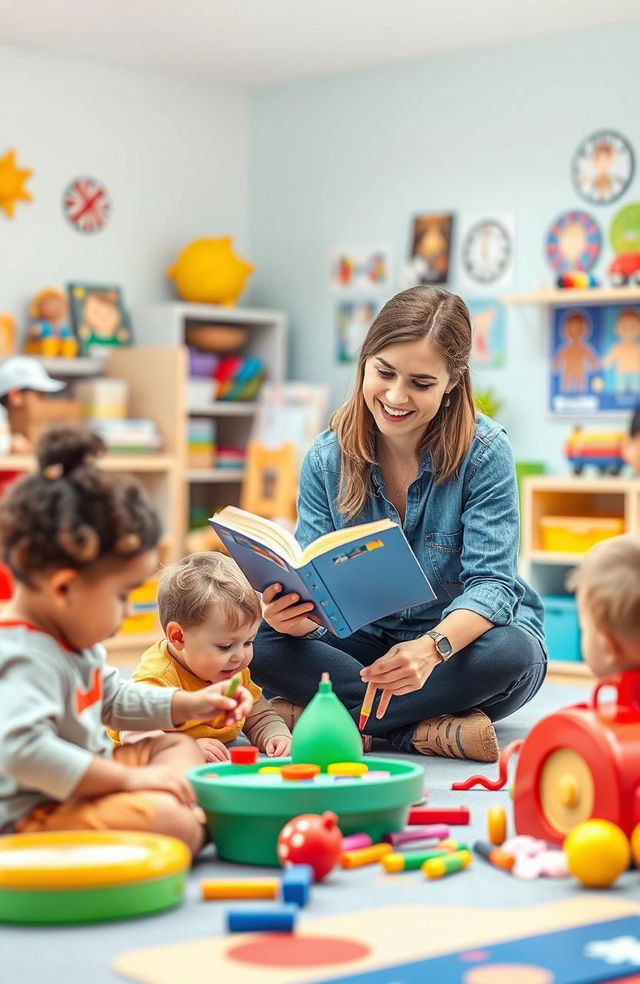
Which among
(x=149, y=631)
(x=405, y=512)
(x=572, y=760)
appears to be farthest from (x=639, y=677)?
(x=149, y=631)

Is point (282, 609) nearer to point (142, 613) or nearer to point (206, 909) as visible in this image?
point (206, 909)

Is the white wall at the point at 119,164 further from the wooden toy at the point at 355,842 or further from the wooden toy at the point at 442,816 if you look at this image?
the wooden toy at the point at 355,842

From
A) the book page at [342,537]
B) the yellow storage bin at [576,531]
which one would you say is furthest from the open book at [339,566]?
the yellow storage bin at [576,531]

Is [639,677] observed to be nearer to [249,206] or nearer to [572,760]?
[572,760]

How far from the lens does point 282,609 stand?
223 cm

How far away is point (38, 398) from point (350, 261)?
4.43 ft

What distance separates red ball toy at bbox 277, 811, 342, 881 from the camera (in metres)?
1.54

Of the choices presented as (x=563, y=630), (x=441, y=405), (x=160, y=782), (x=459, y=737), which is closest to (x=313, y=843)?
(x=160, y=782)

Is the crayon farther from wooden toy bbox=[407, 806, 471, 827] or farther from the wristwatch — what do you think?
the wristwatch

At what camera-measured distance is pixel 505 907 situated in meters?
1.50

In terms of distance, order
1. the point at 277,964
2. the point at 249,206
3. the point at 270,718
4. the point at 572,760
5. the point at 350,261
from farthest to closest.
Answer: the point at 249,206 < the point at 350,261 < the point at 270,718 < the point at 572,760 < the point at 277,964

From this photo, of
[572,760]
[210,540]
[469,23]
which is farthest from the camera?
[210,540]

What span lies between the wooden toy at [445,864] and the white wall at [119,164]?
3.58 meters

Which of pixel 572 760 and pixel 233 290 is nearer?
pixel 572 760
